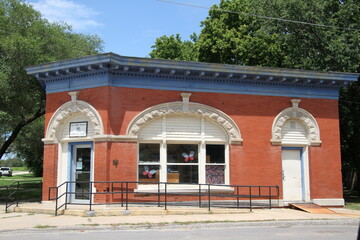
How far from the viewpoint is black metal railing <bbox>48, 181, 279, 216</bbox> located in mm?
14219

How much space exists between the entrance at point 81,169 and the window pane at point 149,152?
2025mm

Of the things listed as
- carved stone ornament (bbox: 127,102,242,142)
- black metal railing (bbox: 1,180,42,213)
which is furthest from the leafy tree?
carved stone ornament (bbox: 127,102,242,142)

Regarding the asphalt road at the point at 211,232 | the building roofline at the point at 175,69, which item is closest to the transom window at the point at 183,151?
the building roofline at the point at 175,69

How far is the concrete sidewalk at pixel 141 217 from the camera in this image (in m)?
11.4

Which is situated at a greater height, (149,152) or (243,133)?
(243,133)

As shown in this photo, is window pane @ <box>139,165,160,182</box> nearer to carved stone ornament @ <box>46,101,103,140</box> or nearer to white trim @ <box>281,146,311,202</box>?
carved stone ornament @ <box>46,101,103,140</box>

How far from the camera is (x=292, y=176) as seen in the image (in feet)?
55.2

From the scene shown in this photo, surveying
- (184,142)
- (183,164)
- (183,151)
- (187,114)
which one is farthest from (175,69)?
(183,164)

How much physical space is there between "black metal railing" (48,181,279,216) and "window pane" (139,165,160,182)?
0.69 feet

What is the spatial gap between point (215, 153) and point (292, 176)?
11.8ft

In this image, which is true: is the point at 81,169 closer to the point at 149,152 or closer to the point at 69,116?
the point at 69,116

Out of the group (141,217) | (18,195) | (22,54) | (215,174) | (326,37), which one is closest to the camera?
(141,217)

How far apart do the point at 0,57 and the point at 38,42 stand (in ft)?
6.73

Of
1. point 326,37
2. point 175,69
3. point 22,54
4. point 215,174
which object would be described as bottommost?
point 215,174
